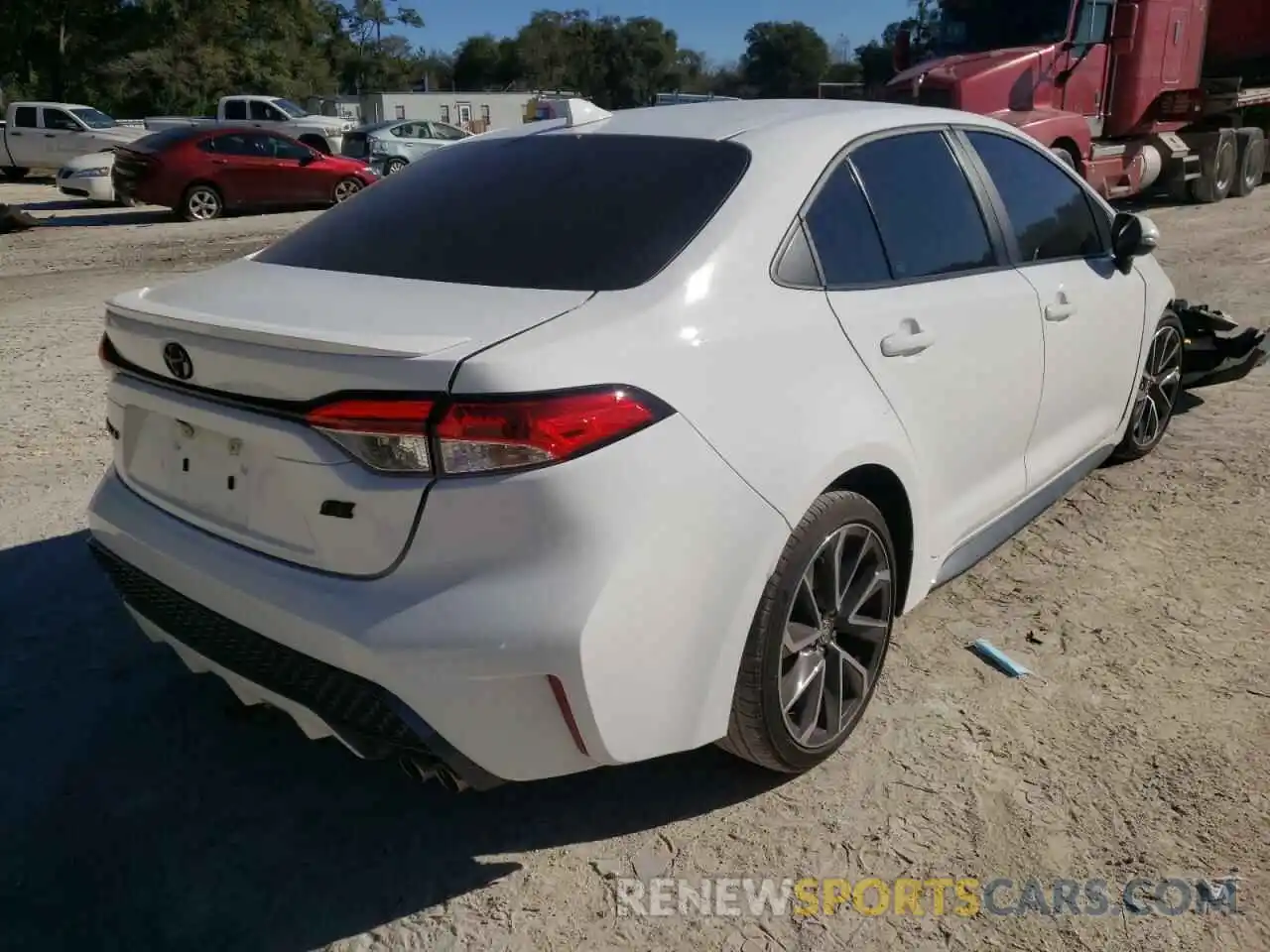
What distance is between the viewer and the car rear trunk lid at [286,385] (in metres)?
2.14

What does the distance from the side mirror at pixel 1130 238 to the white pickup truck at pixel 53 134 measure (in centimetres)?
2309

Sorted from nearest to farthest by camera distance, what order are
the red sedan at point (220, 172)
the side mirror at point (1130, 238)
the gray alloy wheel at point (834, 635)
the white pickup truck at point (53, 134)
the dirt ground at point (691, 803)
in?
the dirt ground at point (691, 803)
the gray alloy wheel at point (834, 635)
the side mirror at point (1130, 238)
the red sedan at point (220, 172)
the white pickup truck at point (53, 134)

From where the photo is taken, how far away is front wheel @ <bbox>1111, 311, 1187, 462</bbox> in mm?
4738

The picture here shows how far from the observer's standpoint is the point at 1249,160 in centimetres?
1664

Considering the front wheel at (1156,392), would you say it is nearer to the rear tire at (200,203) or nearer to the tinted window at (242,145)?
the rear tire at (200,203)

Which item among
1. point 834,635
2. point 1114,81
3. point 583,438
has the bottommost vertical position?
point 834,635

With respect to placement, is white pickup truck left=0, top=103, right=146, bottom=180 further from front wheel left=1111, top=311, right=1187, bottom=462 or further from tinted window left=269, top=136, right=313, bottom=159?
front wheel left=1111, top=311, right=1187, bottom=462

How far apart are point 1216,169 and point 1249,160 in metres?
1.42

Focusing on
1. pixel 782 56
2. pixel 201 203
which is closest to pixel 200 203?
pixel 201 203

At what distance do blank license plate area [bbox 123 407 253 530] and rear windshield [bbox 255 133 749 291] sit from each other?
0.58 m

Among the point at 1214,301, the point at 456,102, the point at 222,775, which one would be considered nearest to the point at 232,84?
the point at 456,102

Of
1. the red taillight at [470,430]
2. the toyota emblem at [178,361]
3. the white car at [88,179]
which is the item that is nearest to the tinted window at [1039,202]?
the red taillight at [470,430]

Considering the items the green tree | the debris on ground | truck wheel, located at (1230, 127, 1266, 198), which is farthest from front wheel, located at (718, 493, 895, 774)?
the green tree

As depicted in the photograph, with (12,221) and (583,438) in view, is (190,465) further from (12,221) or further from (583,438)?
(12,221)
